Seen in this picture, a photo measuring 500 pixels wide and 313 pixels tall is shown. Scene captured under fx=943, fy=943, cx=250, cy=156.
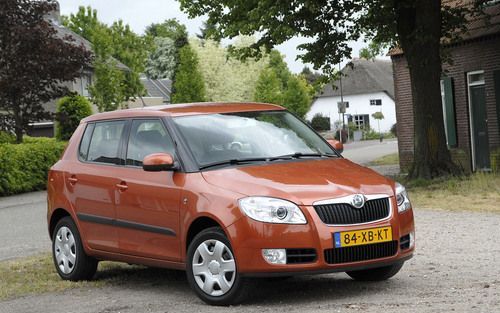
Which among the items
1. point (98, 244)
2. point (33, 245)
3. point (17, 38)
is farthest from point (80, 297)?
point (17, 38)

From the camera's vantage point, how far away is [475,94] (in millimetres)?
25766

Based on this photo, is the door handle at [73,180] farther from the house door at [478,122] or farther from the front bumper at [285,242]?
the house door at [478,122]

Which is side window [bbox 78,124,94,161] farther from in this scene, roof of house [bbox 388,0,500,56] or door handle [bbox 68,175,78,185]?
roof of house [bbox 388,0,500,56]

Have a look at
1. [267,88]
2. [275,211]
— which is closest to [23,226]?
[275,211]

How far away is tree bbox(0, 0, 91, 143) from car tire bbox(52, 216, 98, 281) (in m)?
22.9

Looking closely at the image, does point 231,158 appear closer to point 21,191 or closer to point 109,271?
point 109,271

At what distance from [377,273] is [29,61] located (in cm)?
2580

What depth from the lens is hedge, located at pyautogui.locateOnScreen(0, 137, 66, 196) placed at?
90.5 feet

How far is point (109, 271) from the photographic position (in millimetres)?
10398

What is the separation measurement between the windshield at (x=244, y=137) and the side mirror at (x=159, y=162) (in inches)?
9.5

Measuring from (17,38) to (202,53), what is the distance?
60.3 m

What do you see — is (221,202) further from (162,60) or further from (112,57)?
(162,60)

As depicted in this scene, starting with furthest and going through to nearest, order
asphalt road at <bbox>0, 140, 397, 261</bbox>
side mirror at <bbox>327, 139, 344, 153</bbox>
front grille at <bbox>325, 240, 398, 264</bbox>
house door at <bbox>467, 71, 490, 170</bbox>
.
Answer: house door at <bbox>467, 71, 490, 170</bbox>
asphalt road at <bbox>0, 140, 397, 261</bbox>
side mirror at <bbox>327, 139, 344, 153</bbox>
front grille at <bbox>325, 240, 398, 264</bbox>

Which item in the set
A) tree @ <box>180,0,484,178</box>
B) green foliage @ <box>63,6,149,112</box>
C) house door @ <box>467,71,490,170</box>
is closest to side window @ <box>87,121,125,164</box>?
tree @ <box>180,0,484,178</box>
